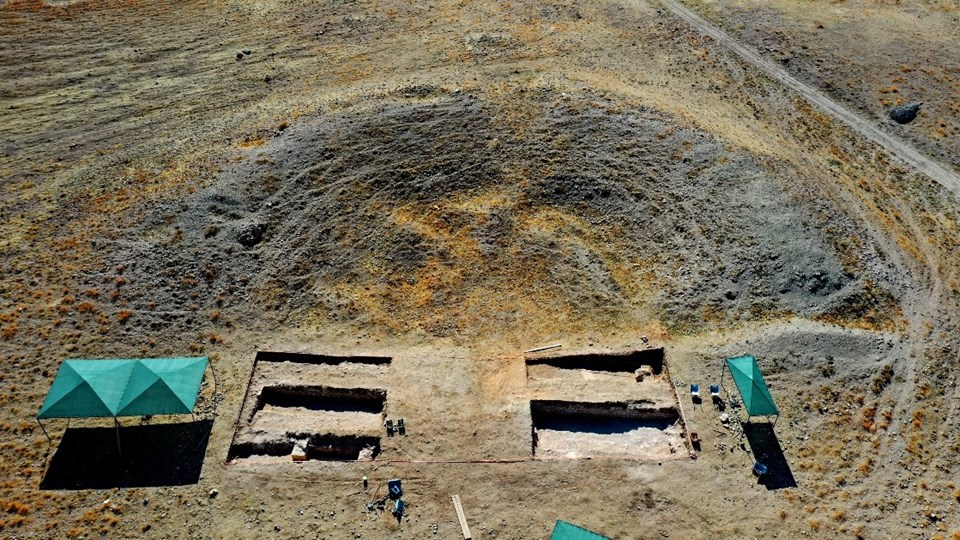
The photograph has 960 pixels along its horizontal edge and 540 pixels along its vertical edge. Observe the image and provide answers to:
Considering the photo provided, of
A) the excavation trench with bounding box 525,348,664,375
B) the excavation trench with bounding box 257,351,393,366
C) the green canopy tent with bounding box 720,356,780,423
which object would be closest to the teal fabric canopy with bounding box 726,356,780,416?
the green canopy tent with bounding box 720,356,780,423

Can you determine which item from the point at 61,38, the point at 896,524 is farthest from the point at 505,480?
the point at 61,38

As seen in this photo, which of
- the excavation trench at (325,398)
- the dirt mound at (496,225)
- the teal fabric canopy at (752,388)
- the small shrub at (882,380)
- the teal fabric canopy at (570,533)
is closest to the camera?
the teal fabric canopy at (570,533)

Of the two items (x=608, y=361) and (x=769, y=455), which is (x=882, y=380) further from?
(x=608, y=361)

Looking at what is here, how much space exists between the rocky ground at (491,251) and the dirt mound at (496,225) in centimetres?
19

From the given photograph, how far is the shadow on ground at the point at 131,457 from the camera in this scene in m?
28.2

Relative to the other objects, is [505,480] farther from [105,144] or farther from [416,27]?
[416,27]

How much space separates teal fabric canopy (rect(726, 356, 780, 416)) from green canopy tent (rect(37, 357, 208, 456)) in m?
25.6

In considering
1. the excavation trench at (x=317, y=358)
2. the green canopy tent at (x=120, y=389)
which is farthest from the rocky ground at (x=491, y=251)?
the green canopy tent at (x=120, y=389)

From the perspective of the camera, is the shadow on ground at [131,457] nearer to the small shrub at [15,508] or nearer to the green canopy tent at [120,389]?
the green canopy tent at [120,389]

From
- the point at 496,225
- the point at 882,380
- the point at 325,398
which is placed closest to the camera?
the point at 882,380

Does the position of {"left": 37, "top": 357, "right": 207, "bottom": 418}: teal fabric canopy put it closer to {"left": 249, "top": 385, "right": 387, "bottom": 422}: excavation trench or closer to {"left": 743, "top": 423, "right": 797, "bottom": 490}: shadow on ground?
{"left": 249, "top": 385, "right": 387, "bottom": 422}: excavation trench

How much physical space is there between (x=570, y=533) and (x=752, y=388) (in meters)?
11.6

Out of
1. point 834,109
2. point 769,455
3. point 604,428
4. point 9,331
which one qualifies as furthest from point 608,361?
point 834,109

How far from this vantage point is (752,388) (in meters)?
30.1
